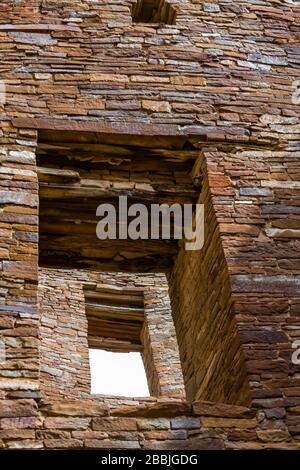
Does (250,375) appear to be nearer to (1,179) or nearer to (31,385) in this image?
(31,385)


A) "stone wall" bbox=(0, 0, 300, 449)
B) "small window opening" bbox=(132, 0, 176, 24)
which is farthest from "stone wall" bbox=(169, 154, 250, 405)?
"small window opening" bbox=(132, 0, 176, 24)

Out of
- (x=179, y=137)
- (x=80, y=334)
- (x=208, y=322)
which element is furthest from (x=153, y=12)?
(x=80, y=334)

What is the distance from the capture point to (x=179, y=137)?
6176 millimetres

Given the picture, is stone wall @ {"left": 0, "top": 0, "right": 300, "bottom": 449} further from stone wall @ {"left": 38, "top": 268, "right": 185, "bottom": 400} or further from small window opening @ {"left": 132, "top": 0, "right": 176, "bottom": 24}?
stone wall @ {"left": 38, "top": 268, "right": 185, "bottom": 400}

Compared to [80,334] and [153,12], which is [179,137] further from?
[80,334]

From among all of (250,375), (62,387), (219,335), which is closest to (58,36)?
(219,335)

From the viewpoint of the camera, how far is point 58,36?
22.2 ft

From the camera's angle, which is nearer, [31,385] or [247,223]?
[31,385]

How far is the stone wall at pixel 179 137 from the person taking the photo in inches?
185

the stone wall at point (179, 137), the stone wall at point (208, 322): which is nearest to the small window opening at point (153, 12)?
the stone wall at point (179, 137)

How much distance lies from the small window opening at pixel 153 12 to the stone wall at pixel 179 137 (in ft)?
0.51

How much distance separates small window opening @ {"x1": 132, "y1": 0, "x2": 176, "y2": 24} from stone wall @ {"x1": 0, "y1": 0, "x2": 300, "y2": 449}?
15 cm

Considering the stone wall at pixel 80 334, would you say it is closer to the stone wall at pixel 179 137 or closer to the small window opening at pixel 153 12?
the stone wall at pixel 179 137
